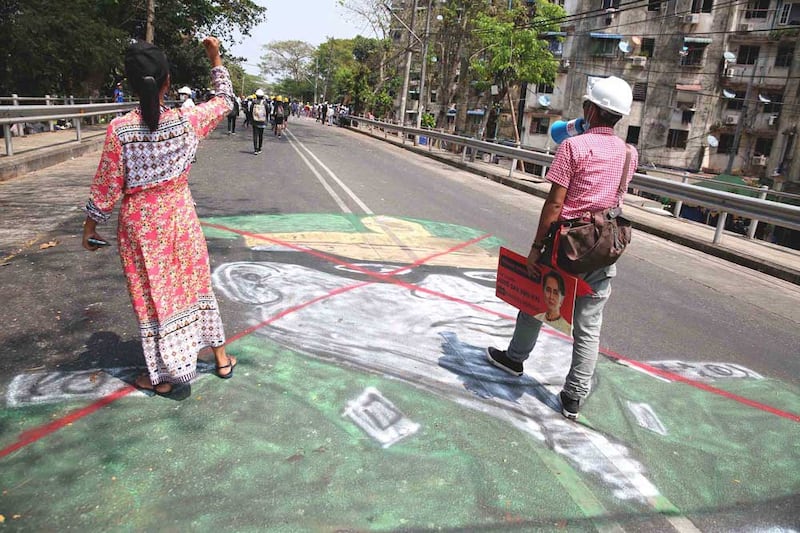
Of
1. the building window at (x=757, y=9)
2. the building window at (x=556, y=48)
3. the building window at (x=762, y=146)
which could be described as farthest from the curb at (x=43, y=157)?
the building window at (x=757, y=9)

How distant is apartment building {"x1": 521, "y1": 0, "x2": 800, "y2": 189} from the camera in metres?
36.5

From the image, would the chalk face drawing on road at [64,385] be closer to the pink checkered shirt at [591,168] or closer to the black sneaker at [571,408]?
the black sneaker at [571,408]

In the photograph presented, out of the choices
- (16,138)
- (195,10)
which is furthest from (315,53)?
(16,138)

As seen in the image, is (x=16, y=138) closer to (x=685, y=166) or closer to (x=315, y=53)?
(x=685, y=166)

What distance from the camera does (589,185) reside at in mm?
2932

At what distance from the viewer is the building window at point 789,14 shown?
3612 cm

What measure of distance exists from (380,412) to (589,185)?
1.65m

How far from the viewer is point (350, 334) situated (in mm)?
4031

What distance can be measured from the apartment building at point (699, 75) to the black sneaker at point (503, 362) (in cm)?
3794

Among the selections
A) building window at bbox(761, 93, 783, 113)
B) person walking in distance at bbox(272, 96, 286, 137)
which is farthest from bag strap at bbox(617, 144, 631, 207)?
building window at bbox(761, 93, 783, 113)

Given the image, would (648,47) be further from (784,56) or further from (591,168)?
(591,168)

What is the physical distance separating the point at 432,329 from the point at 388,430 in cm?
146

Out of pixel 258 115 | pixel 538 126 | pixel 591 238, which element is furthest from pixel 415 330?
pixel 538 126

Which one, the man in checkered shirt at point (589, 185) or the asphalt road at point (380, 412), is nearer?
the asphalt road at point (380, 412)
